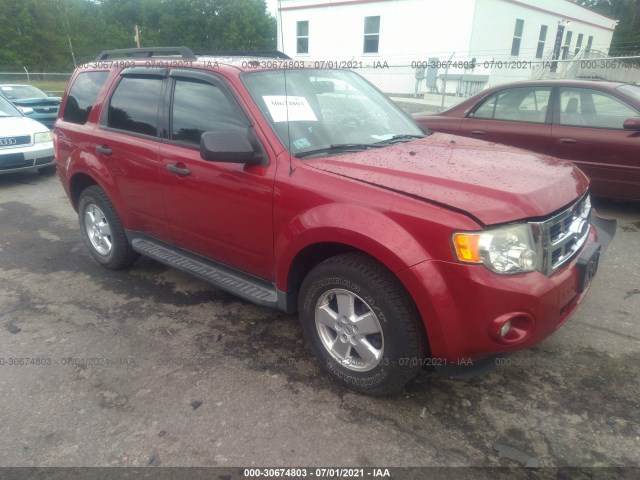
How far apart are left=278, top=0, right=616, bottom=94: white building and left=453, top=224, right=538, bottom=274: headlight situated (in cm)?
1444

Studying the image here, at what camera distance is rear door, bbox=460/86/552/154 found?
18.8ft

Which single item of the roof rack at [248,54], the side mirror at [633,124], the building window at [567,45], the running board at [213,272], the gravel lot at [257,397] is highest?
the building window at [567,45]

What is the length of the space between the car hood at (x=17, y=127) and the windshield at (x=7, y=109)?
198mm

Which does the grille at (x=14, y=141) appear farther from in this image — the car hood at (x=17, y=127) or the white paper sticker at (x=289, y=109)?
the white paper sticker at (x=289, y=109)

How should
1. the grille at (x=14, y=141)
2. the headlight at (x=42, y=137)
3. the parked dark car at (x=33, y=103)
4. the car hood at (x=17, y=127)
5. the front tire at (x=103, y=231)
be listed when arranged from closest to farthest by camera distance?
the front tire at (x=103, y=231)
the grille at (x=14, y=141)
the car hood at (x=17, y=127)
the headlight at (x=42, y=137)
the parked dark car at (x=33, y=103)

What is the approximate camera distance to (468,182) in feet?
7.94

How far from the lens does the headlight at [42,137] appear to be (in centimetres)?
816

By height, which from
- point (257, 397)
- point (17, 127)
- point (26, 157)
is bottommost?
point (257, 397)

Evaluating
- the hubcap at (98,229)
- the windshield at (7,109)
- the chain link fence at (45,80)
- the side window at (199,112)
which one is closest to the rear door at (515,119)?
the side window at (199,112)

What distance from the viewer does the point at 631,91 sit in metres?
5.41

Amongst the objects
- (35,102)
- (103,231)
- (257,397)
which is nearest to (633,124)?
(257,397)

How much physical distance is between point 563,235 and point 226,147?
187cm

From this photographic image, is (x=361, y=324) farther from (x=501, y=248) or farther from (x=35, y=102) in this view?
(x=35, y=102)

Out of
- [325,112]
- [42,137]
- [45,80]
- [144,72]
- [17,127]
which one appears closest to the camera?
[325,112]
